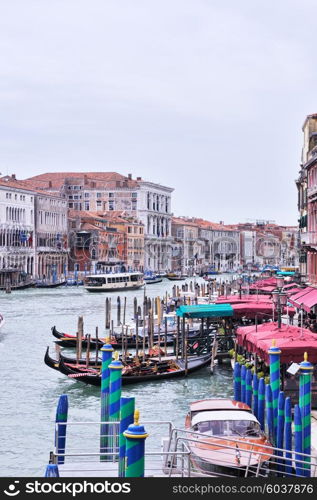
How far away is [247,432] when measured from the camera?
8.54m

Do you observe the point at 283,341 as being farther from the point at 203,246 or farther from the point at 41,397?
the point at 203,246

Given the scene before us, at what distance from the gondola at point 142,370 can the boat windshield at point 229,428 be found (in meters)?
5.48

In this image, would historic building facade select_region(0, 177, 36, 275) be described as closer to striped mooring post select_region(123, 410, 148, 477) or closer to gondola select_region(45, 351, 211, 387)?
gondola select_region(45, 351, 211, 387)

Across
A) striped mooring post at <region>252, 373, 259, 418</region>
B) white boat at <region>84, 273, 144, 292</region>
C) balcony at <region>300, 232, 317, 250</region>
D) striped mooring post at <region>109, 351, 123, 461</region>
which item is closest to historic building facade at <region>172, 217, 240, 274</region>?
white boat at <region>84, 273, 144, 292</region>

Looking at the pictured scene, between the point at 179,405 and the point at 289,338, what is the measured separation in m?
2.62

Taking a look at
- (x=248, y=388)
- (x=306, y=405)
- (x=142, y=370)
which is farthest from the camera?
(x=142, y=370)

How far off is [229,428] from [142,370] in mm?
6319

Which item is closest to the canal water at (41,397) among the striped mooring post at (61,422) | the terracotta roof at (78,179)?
the striped mooring post at (61,422)

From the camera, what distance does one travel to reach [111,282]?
158 feet

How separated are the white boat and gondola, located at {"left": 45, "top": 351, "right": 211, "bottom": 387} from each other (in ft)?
102

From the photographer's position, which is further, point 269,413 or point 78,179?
point 78,179

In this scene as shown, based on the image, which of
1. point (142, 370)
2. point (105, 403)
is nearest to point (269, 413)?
point (105, 403)
